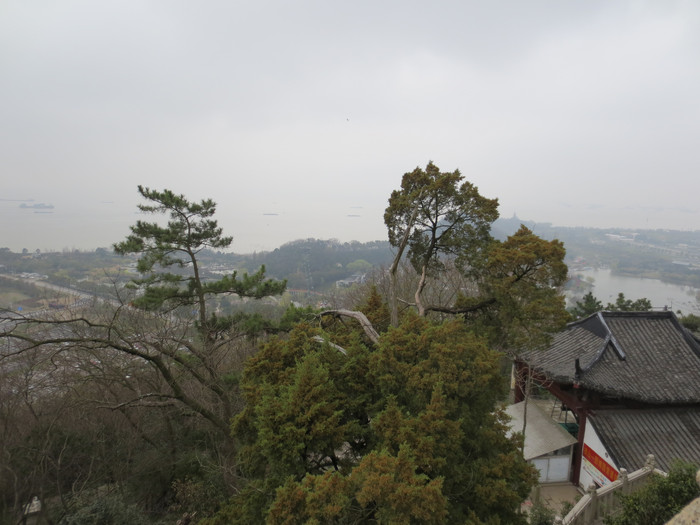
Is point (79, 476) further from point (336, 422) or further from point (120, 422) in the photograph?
point (336, 422)

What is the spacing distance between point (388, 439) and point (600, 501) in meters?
4.85

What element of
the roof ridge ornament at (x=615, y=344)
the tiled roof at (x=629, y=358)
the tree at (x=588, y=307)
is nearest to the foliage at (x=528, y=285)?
the tiled roof at (x=629, y=358)

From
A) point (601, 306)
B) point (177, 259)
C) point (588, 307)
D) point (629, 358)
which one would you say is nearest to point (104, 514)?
point (177, 259)

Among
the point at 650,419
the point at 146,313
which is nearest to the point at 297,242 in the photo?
the point at 146,313

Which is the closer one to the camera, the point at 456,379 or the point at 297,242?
the point at 456,379

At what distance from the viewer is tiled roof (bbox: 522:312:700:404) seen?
781cm

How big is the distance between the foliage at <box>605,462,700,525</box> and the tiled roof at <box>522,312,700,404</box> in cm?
375

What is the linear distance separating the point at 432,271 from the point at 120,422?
6.85 metres

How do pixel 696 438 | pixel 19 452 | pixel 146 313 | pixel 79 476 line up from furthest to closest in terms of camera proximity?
pixel 146 313 < pixel 696 438 < pixel 79 476 < pixel 19 452

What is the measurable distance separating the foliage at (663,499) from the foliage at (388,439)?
117 cm

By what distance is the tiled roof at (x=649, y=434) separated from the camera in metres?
7.28

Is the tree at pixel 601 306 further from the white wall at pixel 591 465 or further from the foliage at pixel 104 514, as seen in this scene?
the foliage at pixel 104 514

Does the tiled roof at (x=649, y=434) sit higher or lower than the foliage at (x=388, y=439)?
lower

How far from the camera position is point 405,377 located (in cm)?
422
